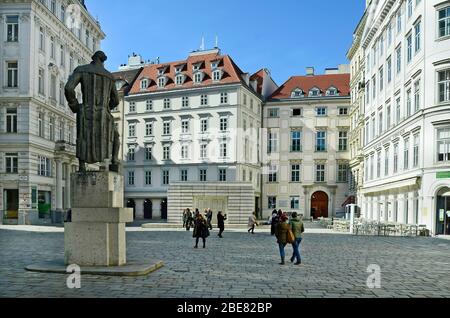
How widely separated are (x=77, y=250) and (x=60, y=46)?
38256 mm

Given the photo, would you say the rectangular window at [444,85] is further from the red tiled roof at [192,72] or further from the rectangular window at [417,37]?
the red tiled roof at [192,72]

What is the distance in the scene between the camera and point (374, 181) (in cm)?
4419

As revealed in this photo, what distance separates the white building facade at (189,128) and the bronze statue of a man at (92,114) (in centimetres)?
4310

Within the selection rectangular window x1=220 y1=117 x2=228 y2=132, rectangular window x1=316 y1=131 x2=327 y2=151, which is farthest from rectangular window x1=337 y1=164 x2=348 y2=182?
rectangular window x1=220 y1=117 x2=228 y2=132

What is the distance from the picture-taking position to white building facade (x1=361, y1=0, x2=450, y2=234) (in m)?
29.7

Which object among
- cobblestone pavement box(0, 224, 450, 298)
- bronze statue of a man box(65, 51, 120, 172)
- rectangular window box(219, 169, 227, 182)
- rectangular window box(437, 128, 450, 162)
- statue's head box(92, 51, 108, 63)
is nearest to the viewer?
cobblestone pavement box(0, 224, 450, 298)

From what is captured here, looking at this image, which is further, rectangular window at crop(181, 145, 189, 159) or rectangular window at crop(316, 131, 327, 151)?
rectangular window at crop(316, 131, 327, 151)

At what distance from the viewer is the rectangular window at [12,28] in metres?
40.4

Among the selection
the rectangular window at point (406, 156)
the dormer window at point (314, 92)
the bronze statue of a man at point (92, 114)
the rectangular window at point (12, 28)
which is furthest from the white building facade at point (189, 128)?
the bronze statue of a man at point (92, 114)

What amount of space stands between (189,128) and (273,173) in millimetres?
12597

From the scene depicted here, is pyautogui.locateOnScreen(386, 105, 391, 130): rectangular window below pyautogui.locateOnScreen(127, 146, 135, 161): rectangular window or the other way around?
the other way around

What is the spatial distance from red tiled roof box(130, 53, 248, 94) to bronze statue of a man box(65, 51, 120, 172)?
149 feet

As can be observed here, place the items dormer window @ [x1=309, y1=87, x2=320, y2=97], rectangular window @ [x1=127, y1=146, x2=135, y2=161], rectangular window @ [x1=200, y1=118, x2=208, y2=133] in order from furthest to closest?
dormer window @ [x1=309, y1=87, x2=320, y2=97], rectangular window @ [x1=127, y1=146, x2=135, y2=161], rectangular window @ [x1=200, y1=118, x2=208, y2=133]

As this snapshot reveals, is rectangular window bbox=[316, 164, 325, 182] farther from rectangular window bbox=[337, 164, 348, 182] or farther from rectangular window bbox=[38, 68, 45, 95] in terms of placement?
rectangular window bbox=[38, 68, 45, 95]
